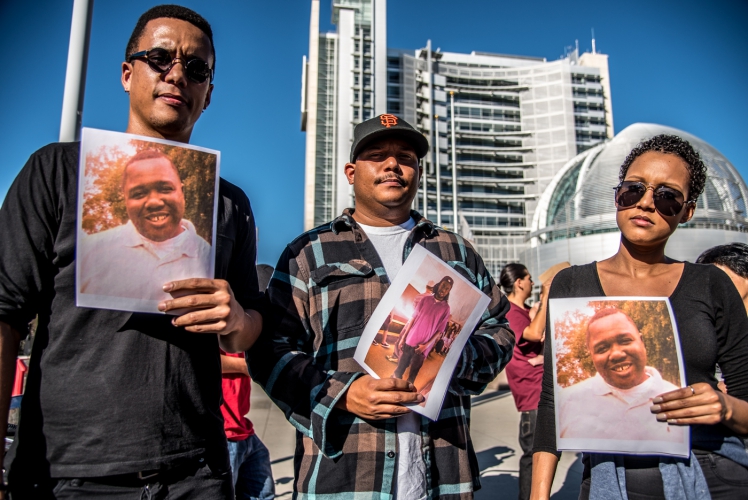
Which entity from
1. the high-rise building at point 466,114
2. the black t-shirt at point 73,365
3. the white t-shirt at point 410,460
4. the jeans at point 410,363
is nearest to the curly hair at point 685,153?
the jeans at point 410,363

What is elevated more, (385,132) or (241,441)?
(385,132)

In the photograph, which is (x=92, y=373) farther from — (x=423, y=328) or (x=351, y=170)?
(x=351, y=170)

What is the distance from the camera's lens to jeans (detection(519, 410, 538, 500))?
174 inches

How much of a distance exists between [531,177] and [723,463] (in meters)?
79.3

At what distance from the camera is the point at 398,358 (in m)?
1.71

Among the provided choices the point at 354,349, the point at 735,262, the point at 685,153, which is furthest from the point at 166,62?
the point at 735,262

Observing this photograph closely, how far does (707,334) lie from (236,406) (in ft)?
9.19

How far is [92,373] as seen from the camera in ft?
4.51

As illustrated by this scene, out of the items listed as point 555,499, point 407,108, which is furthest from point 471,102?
point 555,499

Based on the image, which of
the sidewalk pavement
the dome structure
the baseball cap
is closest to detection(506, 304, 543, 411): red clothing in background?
the sidewalk pavement

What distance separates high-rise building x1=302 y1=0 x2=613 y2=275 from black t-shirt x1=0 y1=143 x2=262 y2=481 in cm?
6252

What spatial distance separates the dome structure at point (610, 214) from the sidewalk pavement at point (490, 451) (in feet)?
104

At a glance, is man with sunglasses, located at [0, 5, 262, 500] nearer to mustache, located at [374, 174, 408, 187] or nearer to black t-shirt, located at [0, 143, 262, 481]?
black t-shirt, located at [0, 143, 262, 481]

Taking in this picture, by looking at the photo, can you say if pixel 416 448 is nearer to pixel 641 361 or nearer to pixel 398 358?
pixel 398 358
